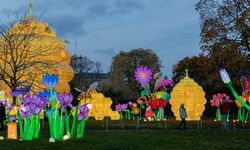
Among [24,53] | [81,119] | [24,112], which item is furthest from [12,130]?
[24,53]

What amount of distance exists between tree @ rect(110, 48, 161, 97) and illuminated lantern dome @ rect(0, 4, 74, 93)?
33466 mm

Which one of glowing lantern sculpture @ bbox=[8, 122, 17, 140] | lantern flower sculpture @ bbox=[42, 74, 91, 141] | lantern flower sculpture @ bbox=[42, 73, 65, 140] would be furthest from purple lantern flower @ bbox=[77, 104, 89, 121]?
glowing lantern sculpture @ bbox=[8, 122, 17, 140]

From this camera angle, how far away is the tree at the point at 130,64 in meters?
71.9

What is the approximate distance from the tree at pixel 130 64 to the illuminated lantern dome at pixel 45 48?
33466 mm

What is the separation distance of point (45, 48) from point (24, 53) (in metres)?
2.98

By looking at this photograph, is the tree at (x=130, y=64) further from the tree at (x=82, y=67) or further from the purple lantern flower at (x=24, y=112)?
the purple lantern flower at (x=24, y=112)

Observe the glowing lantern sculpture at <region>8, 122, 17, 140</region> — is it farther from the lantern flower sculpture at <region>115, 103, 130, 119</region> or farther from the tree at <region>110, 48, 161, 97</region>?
the tree at <region>110, 48, 161, 97</region>

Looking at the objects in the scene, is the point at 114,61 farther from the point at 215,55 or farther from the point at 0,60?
the point at 215,55

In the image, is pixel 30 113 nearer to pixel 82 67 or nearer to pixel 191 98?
pixel 191 98

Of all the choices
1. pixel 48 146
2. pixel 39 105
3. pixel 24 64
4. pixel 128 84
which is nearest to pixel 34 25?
pixel 24 64

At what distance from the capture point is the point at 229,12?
88.7 ft

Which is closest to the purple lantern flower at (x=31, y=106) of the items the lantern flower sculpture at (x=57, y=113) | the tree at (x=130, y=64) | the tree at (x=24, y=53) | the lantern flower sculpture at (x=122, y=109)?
the lantern flower sculpture at (x=57, y=113)

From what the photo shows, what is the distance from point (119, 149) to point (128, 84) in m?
58.4

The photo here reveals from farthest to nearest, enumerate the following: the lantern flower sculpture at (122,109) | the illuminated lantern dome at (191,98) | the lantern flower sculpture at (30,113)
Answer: the lantern flower sculpture at (122,109), the illuminated lantern dome at (191,98), the lantern flower sculpture at (30,113)
